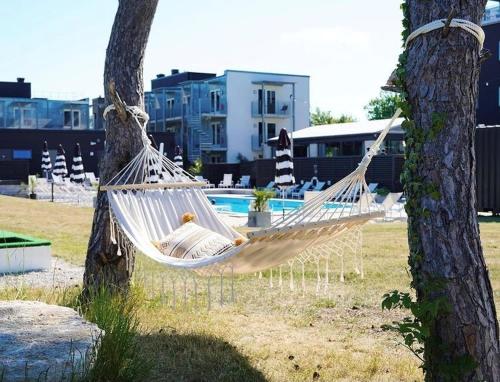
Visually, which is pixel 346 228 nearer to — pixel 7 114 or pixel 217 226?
pixel 217 226

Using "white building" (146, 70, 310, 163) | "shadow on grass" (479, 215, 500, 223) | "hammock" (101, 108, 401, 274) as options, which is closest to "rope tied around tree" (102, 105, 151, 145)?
"hammock" (101, 108, 401, 274)

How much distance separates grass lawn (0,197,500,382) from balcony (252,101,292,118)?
2533 cm

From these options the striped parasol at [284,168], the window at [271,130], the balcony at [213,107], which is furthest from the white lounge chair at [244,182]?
the striped parasol at [284,168]

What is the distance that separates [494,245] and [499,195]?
479 centimetres

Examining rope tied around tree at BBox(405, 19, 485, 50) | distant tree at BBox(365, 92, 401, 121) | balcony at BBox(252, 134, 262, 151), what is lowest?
rope tied around tree at BBox(405, 19, 485, 50)

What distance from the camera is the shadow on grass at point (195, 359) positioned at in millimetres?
3197

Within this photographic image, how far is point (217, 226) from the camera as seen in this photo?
5.31m

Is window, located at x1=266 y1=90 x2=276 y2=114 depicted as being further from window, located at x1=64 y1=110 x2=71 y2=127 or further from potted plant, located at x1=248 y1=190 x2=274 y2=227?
potted plant, located at x1=248 y1=190 x2=274 y2=227

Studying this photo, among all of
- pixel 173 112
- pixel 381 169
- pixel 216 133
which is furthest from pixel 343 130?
pixel 173 112

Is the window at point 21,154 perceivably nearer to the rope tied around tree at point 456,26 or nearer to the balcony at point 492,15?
the balcony at point 492,15

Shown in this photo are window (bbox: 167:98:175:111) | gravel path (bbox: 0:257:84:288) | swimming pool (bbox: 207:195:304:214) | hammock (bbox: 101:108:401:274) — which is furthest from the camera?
window (bbox: 167:98:175:111)

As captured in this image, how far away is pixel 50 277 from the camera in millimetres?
6125

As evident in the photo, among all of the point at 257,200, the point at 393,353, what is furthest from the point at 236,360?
the point at 257,200

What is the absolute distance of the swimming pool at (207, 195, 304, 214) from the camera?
16.2m
